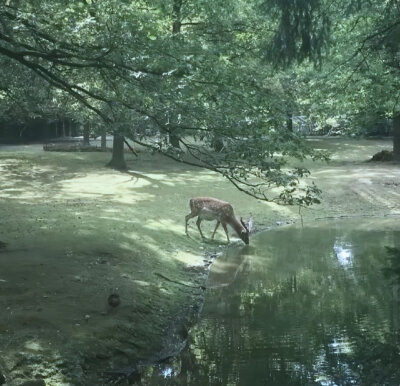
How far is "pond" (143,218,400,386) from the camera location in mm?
7246

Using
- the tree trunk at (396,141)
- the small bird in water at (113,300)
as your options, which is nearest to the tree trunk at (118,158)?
the tree trunk at (396,141)

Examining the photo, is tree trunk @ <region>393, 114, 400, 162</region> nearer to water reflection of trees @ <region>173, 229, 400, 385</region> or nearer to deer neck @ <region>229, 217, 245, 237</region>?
deer neck @ <region>229, 217, 245, 237</region>

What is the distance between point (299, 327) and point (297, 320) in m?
0.39

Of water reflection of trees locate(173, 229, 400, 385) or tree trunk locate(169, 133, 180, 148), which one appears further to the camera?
tree trunk locate(169, 133, 180, 148)

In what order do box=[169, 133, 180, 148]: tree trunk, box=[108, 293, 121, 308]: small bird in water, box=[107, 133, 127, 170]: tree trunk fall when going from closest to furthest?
box=[108, 293, 121, 308]: small bird in water → box=[169, 133, 180, 148]: tree trunk → box=[107, 133, 127, 170]: tree trunk

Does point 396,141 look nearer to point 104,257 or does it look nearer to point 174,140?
point 104,257

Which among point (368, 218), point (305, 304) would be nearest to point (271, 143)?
point (305, 304)

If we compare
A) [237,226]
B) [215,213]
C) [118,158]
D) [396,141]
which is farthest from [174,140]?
[396,141]

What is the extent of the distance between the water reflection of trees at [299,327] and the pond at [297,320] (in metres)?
0.01

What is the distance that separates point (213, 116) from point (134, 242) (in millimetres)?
5100

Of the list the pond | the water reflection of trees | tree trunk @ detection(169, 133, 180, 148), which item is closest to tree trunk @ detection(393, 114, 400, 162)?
the pond

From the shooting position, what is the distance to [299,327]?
29.8 ft

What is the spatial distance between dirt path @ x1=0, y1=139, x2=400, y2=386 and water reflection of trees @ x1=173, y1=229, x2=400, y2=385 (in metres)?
0.69

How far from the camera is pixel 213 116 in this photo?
31.1 feet
